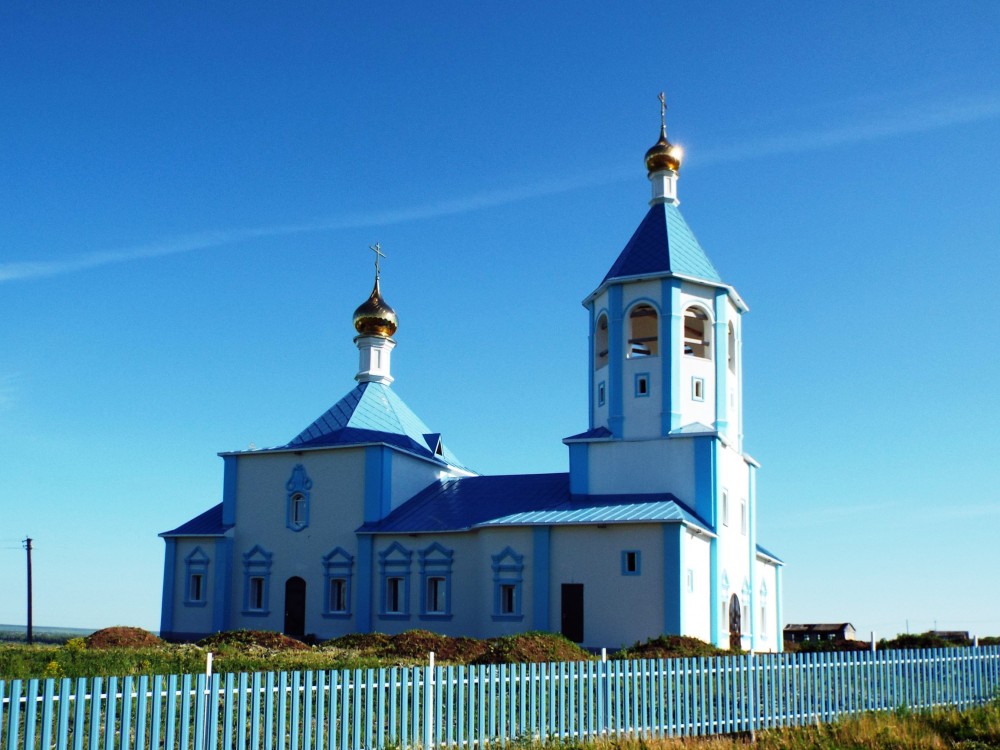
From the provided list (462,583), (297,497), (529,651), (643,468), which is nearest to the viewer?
(529,651)

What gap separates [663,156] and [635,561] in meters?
9.62

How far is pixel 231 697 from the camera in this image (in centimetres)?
794

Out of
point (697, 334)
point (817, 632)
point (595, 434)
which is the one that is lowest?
point (817, 632)

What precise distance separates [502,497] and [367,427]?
4.13 m

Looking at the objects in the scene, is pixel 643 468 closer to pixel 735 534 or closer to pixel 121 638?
pixel 735 534

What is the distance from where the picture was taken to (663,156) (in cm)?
2406

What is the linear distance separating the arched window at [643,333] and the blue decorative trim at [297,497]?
27.5 ft

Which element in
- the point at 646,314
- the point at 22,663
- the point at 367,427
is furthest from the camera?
the point at 367,427

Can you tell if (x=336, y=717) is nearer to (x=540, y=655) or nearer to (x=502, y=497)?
(x=540, y=655)

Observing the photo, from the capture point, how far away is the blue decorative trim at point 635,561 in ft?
65.5

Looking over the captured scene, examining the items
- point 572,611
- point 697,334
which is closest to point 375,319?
point 697,334

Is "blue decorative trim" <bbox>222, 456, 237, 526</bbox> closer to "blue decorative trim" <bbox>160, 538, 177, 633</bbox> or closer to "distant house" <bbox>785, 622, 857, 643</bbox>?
"blue decorative trim" <bbox>160, 538, 177, 633</bbox>

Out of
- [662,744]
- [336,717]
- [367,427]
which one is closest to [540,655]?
[662,744]

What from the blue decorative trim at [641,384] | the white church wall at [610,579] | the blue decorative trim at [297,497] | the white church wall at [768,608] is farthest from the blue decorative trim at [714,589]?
the blue decorative trim at [297,497]
